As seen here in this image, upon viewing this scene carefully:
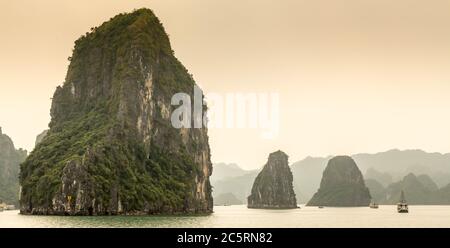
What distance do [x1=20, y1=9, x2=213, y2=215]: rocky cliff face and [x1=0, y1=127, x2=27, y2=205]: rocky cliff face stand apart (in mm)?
66326

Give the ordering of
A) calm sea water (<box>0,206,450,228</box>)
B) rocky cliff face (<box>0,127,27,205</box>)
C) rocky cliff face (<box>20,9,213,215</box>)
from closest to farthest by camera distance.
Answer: calm sea water (<box>0,206,450,228</box>) < rocky cliff face (<box>20,9,213,215</box>) < rocky cliff face (<box>0,127,27,205</box>)

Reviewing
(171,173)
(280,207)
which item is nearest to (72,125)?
(171,173)

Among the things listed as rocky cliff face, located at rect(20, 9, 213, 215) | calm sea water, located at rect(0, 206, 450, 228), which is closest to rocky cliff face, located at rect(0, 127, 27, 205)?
rocky cliff face, located at rect(20, 9, 213, 215)

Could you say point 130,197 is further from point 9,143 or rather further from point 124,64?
point 9,143

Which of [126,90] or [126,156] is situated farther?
[126,90]

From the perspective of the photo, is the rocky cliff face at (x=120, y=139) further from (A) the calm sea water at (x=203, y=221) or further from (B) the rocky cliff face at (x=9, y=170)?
(B) the rocky cliff face at (x=9, y=170)

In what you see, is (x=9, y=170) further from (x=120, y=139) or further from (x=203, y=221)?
(x=203, y=221)

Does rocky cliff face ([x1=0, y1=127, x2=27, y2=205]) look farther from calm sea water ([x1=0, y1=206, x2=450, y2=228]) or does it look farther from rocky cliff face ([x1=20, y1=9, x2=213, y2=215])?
calm sea water ([x1=0, y1=206, x2=450, y2=228])

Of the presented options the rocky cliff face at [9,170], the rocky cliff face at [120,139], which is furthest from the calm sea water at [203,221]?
the rocky cliff face at [9,170]

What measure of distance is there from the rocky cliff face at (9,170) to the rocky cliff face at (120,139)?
6633cm

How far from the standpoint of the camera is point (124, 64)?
106 m

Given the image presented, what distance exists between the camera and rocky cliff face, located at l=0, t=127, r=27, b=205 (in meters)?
171

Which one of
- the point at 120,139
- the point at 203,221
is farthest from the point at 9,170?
the point at 203,221
